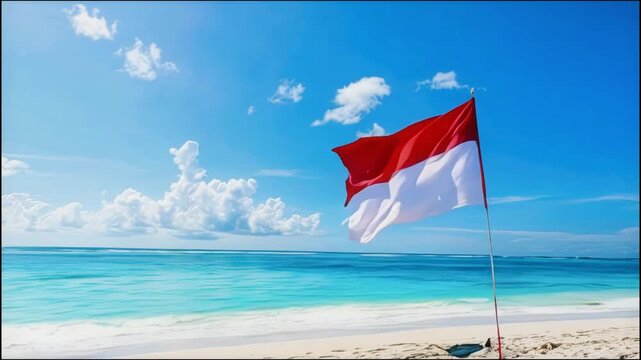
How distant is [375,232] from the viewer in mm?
8203

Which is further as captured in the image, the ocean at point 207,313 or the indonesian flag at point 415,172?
the ocean at point 207,313

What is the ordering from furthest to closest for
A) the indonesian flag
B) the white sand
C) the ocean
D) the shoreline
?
1. the ocean
2. the shoreline
3. the white sand
4. the indonesian flag

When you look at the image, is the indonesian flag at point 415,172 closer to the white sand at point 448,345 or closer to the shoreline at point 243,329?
the white sand at point 448,345

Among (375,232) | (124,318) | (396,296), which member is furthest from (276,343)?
(396,296)

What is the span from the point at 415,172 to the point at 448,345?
→ 156 inches

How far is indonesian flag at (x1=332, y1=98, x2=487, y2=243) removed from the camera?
7.93 metres

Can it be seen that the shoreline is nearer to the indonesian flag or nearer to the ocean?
the ocean

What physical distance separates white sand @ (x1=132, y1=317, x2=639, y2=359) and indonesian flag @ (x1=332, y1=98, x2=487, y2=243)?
2550mm

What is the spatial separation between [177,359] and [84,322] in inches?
255

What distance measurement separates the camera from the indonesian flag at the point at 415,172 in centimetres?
793

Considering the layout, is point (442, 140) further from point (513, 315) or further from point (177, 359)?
point (513, 315)

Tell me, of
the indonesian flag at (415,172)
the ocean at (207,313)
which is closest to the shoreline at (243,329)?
the ocean at (207,313)

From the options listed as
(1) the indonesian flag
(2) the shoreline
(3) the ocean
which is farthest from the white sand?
(1) the indonesian flag

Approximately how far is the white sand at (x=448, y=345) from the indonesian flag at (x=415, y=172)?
255cm
